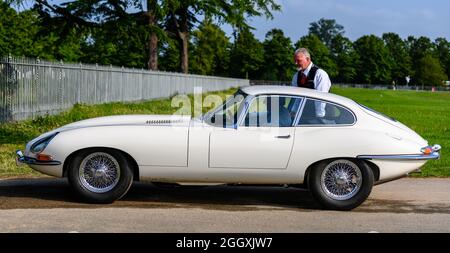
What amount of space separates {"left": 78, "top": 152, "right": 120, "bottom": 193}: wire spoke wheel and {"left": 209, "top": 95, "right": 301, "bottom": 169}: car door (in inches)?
44.2

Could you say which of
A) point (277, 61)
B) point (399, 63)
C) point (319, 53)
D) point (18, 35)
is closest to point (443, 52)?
point (399, 63)

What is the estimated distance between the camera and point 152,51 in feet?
131

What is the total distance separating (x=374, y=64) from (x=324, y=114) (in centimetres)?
14801

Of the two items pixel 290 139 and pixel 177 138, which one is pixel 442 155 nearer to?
pixel 290 139

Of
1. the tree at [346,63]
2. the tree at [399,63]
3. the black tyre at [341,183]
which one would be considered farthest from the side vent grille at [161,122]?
the tree at [399,63]

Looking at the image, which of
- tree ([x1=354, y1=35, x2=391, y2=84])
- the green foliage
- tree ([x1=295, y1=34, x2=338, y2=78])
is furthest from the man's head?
tree ([x1=354, y1=35, x2=391, y2=84])

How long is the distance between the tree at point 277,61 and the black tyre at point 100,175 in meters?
125

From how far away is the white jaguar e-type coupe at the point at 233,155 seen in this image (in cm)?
742

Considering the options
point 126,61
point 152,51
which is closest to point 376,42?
point 126,61

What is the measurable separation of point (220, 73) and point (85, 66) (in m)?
103

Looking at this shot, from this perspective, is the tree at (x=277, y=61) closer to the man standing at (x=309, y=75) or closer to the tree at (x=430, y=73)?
the tree at (x=430, y=73)

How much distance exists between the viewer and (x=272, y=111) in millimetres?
7820

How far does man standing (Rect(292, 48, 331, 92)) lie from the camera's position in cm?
899
